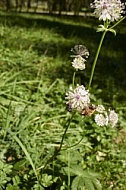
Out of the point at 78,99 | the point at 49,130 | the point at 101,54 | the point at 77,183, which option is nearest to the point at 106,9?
the point at 78,99

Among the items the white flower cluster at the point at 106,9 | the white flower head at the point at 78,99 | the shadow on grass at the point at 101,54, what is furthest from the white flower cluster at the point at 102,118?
the shadow on grass at the point at 101,54

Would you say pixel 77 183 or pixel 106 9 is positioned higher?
pixel 106 9

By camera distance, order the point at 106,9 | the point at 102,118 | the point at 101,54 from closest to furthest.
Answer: the point at 106,9, the point at 102,118, the point at 101,54

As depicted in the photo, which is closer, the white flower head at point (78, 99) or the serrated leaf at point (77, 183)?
the white flower head at point (78, 99)

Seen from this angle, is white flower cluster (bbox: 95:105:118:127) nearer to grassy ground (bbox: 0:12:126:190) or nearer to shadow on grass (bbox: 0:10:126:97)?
grassy ground (bbox: 0:12:126:190)

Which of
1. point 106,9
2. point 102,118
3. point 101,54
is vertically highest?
point 106,9

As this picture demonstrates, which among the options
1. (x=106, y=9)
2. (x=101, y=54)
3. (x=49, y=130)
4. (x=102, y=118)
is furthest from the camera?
(x=101, y=54)

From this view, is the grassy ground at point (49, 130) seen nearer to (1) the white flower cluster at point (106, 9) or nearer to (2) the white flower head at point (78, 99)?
(2) the white flower head at point (78, 99)

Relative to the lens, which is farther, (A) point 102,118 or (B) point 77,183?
(B) point 77,183

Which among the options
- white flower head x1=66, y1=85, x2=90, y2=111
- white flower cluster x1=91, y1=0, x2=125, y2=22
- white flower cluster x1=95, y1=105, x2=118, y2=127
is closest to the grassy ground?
white flower cluster x1=95, y1=105, x2=118, y2=127

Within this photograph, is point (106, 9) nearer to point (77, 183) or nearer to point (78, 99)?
point (78, 99)
